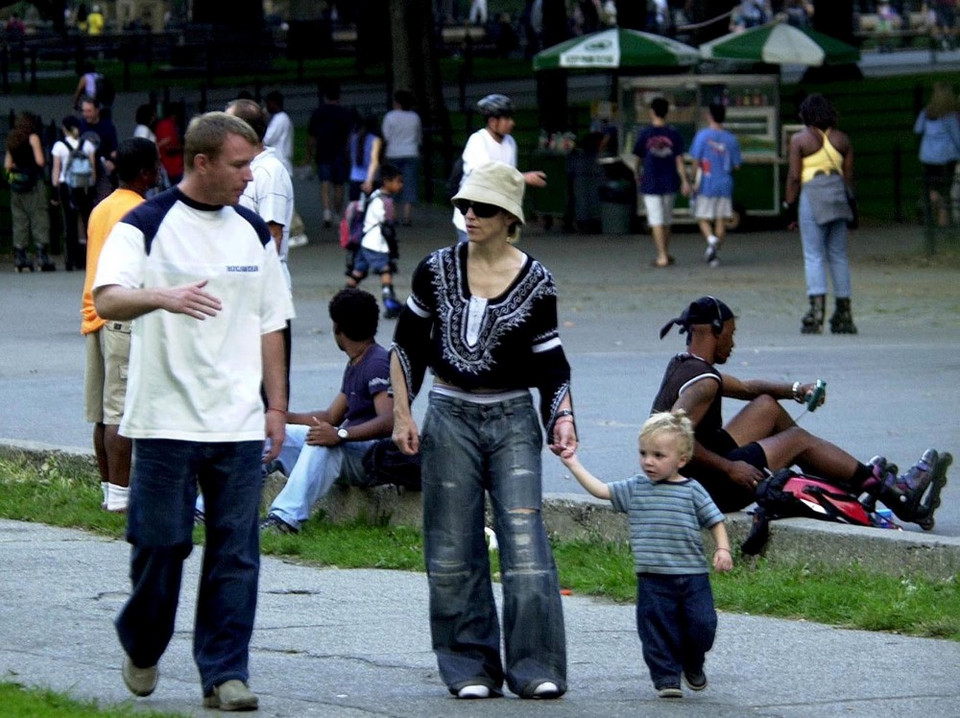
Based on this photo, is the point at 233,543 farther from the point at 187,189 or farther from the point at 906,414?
the point at 906,414

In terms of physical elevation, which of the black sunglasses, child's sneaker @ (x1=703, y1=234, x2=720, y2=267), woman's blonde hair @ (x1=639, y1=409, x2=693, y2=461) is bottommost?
child's sneaker @ (x1=703, y1=234, x2=720, y2=267)

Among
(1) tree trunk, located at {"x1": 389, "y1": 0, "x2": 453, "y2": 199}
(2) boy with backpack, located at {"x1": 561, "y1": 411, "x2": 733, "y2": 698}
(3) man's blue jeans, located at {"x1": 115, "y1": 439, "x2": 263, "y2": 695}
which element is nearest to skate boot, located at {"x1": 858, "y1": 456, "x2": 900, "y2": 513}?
(2) boy with backpack, located at {"x1": 561, "y1": 411, "x2": 733, "y2": 698}

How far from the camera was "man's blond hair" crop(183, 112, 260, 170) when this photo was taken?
17.7 feet

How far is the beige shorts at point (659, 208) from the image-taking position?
67.5 ft

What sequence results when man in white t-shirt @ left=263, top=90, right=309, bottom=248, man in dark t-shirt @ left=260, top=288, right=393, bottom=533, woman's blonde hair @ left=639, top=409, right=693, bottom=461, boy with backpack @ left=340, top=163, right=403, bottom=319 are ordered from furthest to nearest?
man in white t-shirt @ left=263, top=90, right=309, bottom=248, boy with backpack @ left=340, top=163, right=403, bottom=319, man in dark t-shirt @ left=260, top=288, right=393, bottom=533, woman's blonde hair @ left=639, top=409, right=693, bottom=461

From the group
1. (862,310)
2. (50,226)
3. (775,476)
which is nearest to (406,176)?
(50,226)

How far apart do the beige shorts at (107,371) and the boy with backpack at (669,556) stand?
327cm

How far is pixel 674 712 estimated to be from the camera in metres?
5.56

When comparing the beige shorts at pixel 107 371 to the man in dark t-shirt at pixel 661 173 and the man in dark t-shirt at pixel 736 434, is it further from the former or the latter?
the man in dark t-shirt at pixel 661 173

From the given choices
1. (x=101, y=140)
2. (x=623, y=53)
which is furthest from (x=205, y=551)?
(x=623, y=53)

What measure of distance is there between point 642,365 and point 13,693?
28.5 feet

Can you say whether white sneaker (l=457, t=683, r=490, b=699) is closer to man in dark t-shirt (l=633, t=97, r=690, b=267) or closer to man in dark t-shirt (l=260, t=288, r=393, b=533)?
man in dark t-shirt (l=260, t=288, r=393, b=533)

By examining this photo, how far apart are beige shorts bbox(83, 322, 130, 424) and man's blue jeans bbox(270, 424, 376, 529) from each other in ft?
2.73

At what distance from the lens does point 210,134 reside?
5.41m
